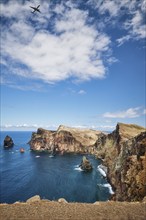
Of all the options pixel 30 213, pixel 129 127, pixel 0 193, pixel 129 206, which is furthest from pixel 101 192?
pixel 30 213

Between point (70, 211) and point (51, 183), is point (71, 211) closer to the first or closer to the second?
point (70, 211)

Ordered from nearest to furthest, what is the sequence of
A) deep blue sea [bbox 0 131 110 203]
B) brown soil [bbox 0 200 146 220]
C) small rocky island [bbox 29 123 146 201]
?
1. brown soil [bbox 0 200 146 220]
2. small rocky island [bbox 29 123 146 201]
3. deep blue sea [bbox 0 131 110 203]

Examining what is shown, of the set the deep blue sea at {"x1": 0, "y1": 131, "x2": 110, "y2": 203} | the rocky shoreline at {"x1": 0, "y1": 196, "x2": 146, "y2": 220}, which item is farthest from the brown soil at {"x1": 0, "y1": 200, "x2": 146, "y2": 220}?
the deep blue sea at {"x1": 0, "y1": 131, "x2": 110, "y2": 203}

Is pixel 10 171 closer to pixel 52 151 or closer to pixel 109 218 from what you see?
pixel 52 151

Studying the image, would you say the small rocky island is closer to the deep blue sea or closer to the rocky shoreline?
the deep blue sea

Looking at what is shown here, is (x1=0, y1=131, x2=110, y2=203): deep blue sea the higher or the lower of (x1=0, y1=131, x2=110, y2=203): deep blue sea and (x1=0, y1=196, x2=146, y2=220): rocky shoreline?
the lower

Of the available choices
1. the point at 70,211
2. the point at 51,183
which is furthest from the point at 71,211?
the point at 51,183
